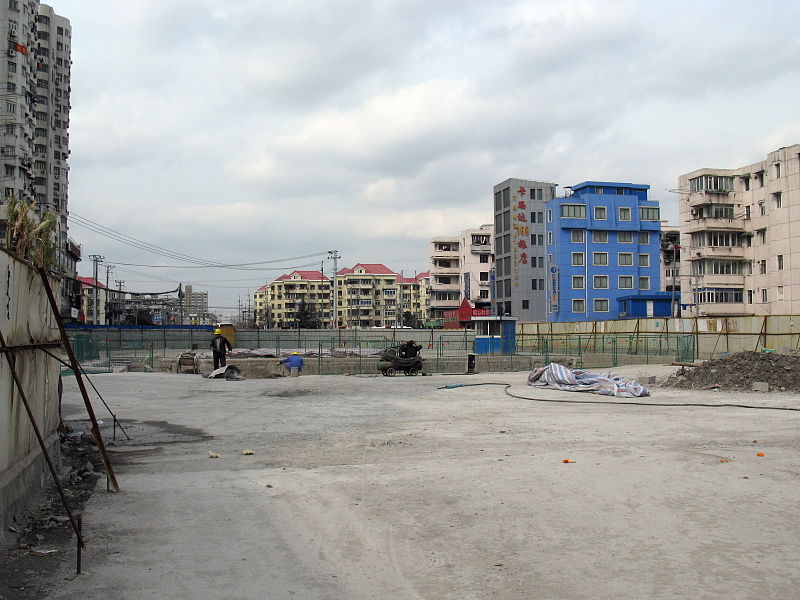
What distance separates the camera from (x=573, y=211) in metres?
73.8

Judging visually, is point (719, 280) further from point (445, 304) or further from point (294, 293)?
point (294, 293)

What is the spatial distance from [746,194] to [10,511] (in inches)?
2692

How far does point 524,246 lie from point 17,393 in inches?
2765

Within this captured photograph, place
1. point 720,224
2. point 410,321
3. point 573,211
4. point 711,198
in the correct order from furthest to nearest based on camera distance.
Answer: point 410,321 → point 573,211 → point 711,198 → point 720,224

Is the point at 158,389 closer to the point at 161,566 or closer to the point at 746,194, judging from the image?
the point at 161,566

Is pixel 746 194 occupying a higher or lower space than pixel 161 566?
higher

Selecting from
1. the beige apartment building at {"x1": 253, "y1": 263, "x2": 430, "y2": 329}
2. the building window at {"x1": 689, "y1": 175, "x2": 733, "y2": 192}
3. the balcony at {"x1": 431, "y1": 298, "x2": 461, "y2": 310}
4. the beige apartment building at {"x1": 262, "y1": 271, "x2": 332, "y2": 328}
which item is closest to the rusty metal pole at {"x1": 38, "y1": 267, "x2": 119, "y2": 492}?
the building window at {"x1": 689, "y1": 175, "x2": 733, "y2": 192}

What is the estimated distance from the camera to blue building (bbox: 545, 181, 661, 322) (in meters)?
73.5

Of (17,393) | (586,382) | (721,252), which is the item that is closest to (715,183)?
(721,252)

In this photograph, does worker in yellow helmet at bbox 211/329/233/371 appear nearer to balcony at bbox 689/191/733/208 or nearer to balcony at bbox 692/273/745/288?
balcony at bbox 692/273/745/288

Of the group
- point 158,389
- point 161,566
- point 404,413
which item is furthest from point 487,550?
point 158,389

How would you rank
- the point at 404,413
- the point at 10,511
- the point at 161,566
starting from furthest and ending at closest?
the point at 404,413 → the point at 10,511 → the point at 161,566

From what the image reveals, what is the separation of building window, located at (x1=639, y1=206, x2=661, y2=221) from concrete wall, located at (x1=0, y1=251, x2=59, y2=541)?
7431 cm

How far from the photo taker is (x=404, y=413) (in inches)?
628
